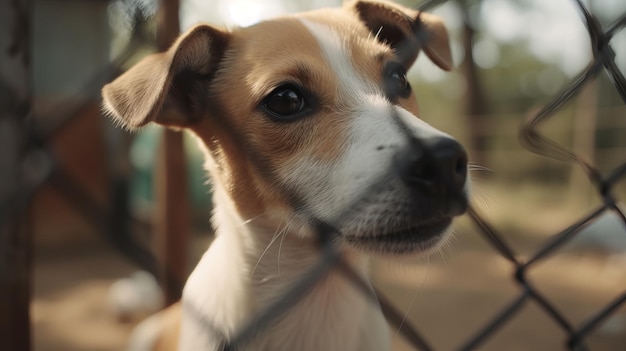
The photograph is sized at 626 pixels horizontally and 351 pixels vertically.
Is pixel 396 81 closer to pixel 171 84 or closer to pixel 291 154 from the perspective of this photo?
pixel 291 154

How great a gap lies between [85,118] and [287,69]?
5902 millimetres

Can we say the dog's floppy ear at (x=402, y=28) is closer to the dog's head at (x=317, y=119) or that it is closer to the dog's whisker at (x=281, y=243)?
the dog's head at (x=317, y=119)

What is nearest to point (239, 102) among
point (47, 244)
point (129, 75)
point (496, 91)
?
point (129, 75)

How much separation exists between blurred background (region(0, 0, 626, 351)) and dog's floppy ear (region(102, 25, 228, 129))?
75 millimetres

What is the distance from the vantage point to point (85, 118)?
22.4 feet

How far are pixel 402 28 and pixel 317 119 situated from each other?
57 cm

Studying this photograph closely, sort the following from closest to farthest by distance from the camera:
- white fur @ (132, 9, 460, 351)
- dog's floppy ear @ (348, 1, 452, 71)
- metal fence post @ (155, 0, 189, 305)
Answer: white fur @ (132, 9, 460, 351) → dog's floppy ear @ (348, 1, 452, 71) → metal fence post @ (155, 0, 189, 305)

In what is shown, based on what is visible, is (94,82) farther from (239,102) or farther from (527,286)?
(527,286)

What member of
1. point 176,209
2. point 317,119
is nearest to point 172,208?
point 176,209

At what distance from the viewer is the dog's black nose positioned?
117cm

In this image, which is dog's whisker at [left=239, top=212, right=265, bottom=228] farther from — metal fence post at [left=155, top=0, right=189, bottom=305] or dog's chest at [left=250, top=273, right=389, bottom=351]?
metal fence post at [left=155, top=0, right=189, bottom=305]

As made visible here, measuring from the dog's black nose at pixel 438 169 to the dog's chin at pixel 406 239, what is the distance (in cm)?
12

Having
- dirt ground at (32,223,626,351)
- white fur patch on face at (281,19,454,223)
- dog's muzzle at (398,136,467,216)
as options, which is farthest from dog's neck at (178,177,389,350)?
dirt ground at (32,223,626,351)

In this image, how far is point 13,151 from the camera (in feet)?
3.71
